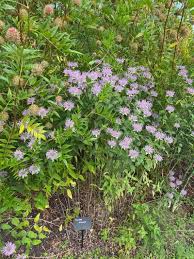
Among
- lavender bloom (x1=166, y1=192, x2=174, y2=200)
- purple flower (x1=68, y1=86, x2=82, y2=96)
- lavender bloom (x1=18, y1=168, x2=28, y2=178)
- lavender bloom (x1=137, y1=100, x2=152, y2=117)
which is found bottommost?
lavender bloom (x1=166, y1=192, x2=174, y2=200)

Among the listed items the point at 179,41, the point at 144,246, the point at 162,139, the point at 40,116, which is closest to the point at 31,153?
the point at 40,116

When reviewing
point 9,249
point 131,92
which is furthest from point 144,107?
point 9,249

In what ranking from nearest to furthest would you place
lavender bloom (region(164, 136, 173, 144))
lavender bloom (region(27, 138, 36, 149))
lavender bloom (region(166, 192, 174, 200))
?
lavender bloom (region(27, 138, 36, 149)) < lavender bloom (region(164, 136, 173, 144)) < lavender bloom (region(166, 192, 174, 200))

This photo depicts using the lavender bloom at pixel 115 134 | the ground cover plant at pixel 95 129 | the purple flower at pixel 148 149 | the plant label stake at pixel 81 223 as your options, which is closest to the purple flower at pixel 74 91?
the ground cover plant at pixel 95 129

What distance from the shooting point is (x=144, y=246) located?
7.56 feet

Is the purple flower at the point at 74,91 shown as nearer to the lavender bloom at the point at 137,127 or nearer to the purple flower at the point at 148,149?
the lavender bloom at the point at 137,127

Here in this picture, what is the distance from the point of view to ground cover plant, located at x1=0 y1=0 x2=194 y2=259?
1.90 m

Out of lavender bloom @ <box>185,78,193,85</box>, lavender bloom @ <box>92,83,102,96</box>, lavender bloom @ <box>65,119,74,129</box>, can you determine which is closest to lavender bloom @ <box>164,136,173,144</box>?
A: lavender bloom @ <box>185,78,193,85</box>

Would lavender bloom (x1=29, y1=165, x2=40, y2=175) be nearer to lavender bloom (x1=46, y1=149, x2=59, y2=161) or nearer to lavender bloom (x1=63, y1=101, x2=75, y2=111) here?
lavender bloom (x1=46, y1=149, x2=59, y2=161)

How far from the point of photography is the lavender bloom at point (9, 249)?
198cm

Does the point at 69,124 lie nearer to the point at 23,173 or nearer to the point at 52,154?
the point at 52,154

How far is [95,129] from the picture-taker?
1996 mm

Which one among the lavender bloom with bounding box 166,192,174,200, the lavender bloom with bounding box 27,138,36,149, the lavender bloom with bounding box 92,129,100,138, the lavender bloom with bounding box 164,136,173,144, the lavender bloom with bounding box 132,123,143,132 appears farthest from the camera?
the lavender bloom with bounding box 166,192,174,200

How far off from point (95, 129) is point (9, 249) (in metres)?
0.75
